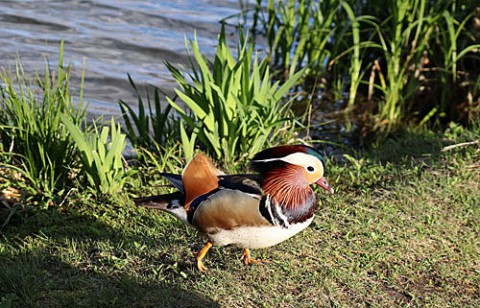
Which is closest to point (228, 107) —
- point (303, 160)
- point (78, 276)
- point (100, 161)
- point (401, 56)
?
point (100, 161)

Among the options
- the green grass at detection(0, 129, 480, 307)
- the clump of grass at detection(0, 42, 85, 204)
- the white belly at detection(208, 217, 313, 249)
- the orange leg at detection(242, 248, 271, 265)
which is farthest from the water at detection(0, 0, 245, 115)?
the white belly at detection(208, 217, 313, 249)

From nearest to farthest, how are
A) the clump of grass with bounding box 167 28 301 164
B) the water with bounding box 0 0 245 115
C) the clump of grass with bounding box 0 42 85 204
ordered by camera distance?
1. the clump of grass with bounding box 0 42 85 204
2. the clump of grass with bounding box 167 28 301 164
3. the water with bounding box 0 0 245 115

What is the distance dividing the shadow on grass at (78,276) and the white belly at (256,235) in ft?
0.92

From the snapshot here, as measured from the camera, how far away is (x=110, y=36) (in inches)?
317

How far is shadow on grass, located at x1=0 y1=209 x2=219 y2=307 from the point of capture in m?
3.07

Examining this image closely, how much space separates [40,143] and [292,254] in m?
1.68

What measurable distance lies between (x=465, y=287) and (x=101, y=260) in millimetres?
1738

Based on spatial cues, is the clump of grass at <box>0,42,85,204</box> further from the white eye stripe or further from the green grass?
the white eye stripe

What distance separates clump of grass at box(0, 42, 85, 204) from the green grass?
20cm

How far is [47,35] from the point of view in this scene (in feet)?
25.9

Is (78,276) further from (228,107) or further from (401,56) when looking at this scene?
(401,56)

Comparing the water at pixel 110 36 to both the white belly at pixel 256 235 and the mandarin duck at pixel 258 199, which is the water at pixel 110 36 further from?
the white belly at pixel 256 235

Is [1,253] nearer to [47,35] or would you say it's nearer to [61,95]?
[61,95]

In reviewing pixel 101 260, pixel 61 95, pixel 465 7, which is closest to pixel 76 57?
pixel 61 95
